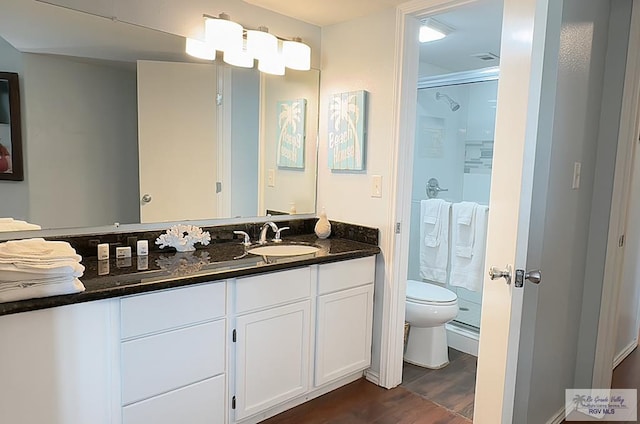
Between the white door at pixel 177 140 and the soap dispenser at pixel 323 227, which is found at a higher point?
the white door at pixel 177 140

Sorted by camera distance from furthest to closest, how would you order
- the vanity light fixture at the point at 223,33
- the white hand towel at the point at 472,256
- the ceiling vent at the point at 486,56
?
the ceiling vent at the point at 486,56
the white hand towel at the point at 472,256
the vanity light fixture at the point at 223,33

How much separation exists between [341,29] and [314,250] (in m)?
1.36

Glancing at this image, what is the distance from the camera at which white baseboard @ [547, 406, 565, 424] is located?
2068mm

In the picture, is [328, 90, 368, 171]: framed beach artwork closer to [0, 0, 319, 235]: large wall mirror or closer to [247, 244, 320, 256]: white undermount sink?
[0, 0, 319, 235]: large wall mirror

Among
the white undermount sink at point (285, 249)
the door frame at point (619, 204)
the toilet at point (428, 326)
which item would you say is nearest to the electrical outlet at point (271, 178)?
the white undermount sink at point (285, 249)

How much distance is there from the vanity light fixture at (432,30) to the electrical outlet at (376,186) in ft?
3.02

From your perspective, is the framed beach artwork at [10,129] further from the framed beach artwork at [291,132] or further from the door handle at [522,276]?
the door handle at [522,276]

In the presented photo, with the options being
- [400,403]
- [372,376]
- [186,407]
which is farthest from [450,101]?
[186,407]

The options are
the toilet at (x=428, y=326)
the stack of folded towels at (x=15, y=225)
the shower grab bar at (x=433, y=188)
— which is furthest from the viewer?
the shower grab bar at (x=433, y=188)

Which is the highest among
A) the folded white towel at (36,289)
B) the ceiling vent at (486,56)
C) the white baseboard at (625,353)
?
the ceiling vent at (486,56)

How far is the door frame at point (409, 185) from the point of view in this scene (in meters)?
2.03

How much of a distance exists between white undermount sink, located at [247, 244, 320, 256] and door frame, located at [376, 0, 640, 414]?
49 cm

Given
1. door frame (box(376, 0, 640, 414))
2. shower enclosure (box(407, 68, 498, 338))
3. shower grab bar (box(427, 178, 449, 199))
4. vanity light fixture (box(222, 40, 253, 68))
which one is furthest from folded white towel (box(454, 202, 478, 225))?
vanity light fixture (box(222, 40, 253, 68))

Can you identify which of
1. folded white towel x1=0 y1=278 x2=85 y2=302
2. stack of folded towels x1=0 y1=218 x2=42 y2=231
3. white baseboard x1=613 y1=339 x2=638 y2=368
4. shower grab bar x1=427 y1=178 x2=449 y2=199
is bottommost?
white baseboard x1=613 y1=339 x2=638 y2=368
